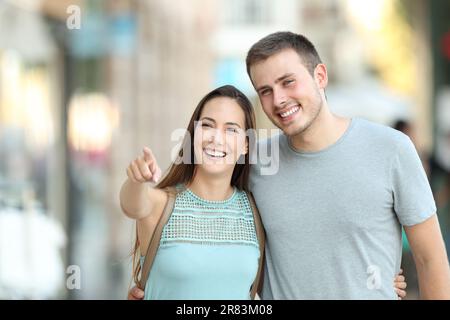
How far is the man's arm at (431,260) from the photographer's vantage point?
254cm

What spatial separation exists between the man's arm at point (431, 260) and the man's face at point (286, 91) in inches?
20.4

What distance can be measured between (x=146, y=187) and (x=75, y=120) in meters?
6.81

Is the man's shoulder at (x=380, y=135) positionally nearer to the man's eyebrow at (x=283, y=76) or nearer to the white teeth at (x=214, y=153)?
the man's eyebrow at (x=283, y=76)

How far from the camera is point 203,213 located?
2520 millimetres

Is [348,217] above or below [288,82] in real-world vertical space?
below

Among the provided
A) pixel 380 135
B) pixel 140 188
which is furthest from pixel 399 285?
pixel 140 188

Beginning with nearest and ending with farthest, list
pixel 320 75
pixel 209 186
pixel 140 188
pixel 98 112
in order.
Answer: pixel 140 188 < pixel 209 186 < pixel 320 75 < pixel 98 112

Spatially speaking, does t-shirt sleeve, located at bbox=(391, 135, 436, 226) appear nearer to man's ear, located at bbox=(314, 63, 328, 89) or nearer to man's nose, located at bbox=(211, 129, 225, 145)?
man's ear, located at bbox=(314, 63, 328, 89)

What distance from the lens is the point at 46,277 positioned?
545 cm

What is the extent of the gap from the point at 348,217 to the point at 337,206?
51 millimetres

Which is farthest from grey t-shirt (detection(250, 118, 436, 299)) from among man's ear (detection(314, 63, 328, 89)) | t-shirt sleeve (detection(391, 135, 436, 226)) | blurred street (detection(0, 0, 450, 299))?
blurred street (detection(0, 0, 450, 299))

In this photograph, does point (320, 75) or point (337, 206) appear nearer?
point (337, 206)

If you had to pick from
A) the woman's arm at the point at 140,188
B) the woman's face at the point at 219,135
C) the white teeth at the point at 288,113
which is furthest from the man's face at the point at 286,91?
the woman's arm at the point at 140,188

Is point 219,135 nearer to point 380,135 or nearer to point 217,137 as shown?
point 217,137
